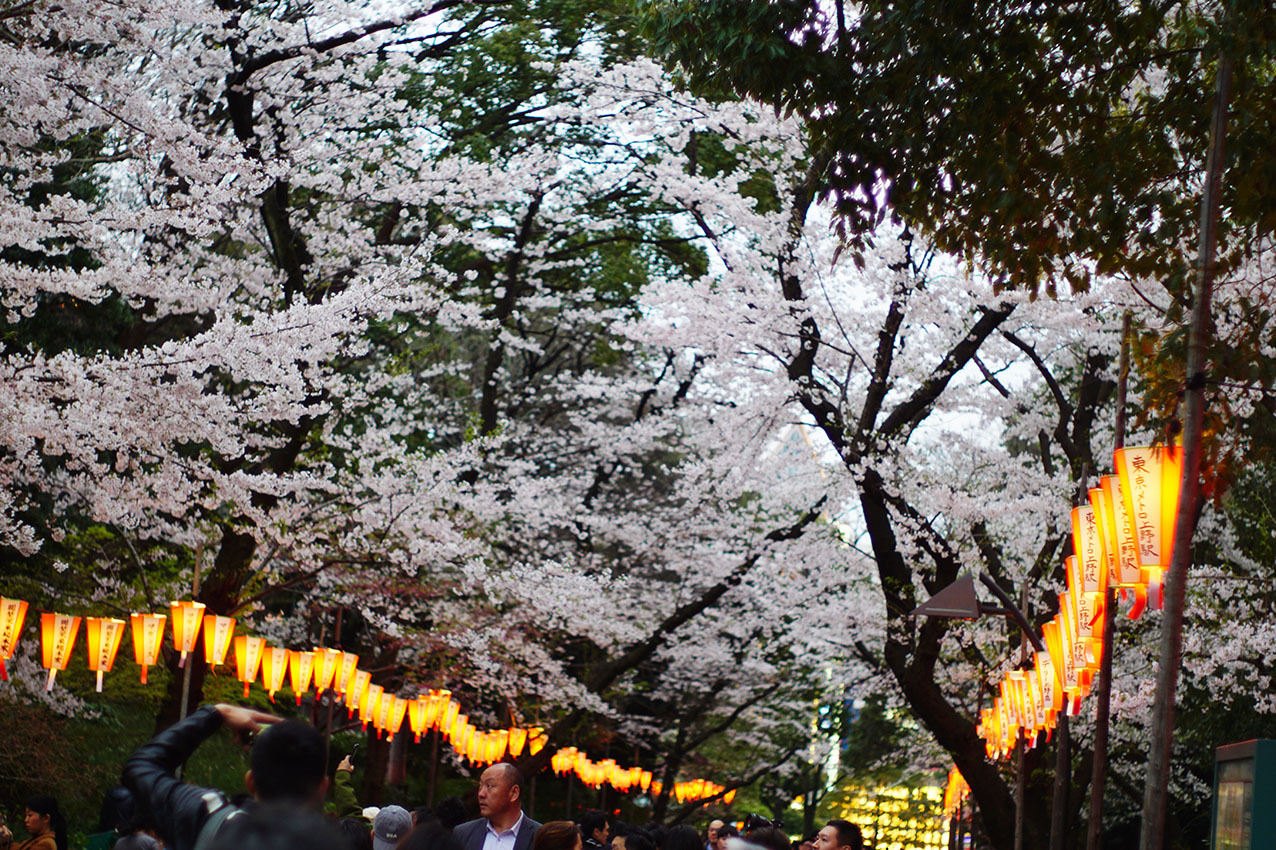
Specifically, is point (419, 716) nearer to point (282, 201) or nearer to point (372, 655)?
point (372, 655)

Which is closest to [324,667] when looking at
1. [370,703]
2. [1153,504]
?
[370,703]

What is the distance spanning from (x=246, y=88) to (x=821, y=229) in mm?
7120

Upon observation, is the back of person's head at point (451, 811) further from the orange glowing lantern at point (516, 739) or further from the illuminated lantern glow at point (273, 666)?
the orange glowing lantern at point (516, 739)

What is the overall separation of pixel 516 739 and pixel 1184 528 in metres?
16.1

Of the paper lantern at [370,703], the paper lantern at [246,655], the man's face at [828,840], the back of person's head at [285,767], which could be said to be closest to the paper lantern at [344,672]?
the paper lantern at [370,703]

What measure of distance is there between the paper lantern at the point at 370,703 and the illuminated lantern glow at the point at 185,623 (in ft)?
15.7

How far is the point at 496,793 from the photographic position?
18.4 feet

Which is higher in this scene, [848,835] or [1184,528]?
[1184,528]

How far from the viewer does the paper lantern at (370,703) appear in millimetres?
15281

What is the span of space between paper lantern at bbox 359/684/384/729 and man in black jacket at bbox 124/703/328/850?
12.1m

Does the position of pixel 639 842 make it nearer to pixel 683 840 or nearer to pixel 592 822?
pixel 683 840

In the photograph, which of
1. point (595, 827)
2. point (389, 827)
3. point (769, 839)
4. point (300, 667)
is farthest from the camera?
point (300, 667)

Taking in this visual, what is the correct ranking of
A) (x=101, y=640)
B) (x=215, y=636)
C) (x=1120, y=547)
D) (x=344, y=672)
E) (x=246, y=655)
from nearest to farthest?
(x=1120, y=547)
(x=101, y=640)
(x=215, y=636)
(x=246, y=655)
(x=344, y=672)

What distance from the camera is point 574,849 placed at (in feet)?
18.1
